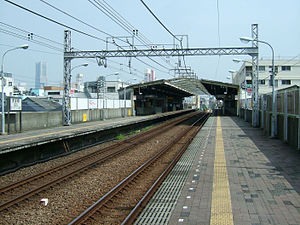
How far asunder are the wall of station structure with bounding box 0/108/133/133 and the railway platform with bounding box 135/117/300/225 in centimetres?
1395

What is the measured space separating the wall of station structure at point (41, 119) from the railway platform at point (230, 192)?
14.0 meters

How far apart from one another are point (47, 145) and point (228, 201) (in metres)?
9.26

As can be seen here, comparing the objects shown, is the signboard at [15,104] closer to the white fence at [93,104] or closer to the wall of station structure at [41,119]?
the wall of station structure at [41,119]

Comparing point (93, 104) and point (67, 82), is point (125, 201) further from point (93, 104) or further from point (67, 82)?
point (93, 104)

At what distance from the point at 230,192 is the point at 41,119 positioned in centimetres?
2026

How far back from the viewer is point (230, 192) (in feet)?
22.9

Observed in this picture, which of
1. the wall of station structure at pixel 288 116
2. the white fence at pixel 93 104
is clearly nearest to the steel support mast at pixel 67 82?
the white fence at pixel 93 104

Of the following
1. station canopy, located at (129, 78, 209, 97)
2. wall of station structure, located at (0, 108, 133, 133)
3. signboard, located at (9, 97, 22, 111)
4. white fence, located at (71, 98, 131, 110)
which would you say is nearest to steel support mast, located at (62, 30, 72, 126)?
wall of station structure, located at (0, 108, 133, 133)

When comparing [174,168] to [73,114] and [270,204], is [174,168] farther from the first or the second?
[73,114]

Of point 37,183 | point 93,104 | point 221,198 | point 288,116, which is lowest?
point 37,183

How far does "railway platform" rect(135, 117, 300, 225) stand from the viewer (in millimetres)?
5535

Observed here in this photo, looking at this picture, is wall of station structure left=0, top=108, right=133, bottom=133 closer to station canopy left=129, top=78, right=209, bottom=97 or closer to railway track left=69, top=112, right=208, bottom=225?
station canopy left=129, top=78, right=209, bottom=97

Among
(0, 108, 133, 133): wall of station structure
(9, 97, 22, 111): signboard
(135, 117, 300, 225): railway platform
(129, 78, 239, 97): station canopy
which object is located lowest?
(135, 117, 300, 225): railway platform

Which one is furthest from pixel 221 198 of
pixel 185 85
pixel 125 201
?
pixel 185 85
